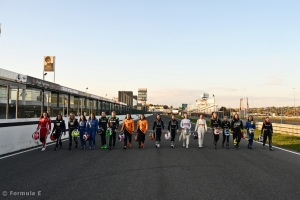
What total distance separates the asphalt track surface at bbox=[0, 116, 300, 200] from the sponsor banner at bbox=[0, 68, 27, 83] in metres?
4.24

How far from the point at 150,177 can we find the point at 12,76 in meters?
9.91

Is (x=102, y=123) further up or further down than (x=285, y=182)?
further up

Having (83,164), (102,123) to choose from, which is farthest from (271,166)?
(102,123)

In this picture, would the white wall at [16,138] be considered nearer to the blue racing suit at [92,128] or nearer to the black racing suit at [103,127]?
the blue racing suit at [92,128]

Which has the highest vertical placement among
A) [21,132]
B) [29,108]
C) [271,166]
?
[29,108]

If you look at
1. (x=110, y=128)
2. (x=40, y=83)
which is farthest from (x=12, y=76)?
(x=110, y=128)

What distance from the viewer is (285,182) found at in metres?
7.83

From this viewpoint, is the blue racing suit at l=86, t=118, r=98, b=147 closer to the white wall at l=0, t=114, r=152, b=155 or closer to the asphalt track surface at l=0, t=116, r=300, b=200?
the white wall at l=0, t=114, r=152, b=155

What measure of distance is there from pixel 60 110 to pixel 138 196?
18626mm

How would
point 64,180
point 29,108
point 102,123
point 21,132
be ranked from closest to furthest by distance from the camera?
point 64,180 → point 21,132 → point 102,123 → point 29,108

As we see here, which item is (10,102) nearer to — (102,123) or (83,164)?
(102,123)

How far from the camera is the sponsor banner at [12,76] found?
1388 cm

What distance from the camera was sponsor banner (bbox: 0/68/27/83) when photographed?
45.5ft

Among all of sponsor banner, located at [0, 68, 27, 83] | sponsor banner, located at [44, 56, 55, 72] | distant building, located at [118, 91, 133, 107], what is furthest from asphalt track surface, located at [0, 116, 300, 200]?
distant building, located at [118, 91, 133, 107]
